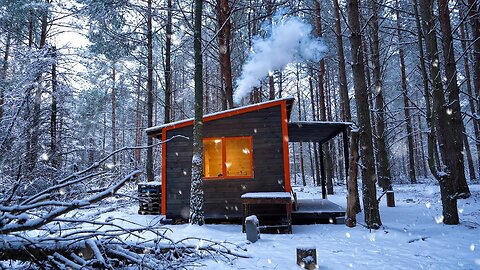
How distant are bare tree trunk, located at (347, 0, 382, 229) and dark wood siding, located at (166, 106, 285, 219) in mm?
2550

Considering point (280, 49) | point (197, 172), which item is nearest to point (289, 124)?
point (197, 172)

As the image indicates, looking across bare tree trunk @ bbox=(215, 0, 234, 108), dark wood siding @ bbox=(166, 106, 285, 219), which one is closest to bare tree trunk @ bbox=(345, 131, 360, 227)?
dark wood siding @ bbox=(166, 106, 285, 219)

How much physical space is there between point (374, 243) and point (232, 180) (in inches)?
182

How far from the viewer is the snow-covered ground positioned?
200 inches

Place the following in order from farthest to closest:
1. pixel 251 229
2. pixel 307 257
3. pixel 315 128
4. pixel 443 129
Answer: pixel 315 128, pixel 443 129, pixel 251 229, pixel 307 257

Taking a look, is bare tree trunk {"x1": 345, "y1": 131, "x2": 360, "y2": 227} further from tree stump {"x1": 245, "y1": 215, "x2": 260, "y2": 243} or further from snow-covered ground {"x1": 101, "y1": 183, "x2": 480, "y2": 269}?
tree stump {"x1": 245, "y1": 215, "x2": 260, "y2": 243}

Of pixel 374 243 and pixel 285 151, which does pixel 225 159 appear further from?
pixel 374 243

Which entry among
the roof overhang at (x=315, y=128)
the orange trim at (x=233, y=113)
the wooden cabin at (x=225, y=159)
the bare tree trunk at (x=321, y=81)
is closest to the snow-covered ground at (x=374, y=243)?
the wooden cabin at (x=225, y=159)

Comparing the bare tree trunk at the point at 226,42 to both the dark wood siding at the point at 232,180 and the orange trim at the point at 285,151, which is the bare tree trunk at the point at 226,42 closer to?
the dark wood siding at the point at 232,180

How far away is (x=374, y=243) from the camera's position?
A: 662 cm

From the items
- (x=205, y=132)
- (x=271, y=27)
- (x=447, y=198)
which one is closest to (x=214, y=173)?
(x=205, y=132)

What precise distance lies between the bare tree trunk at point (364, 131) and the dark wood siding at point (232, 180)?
2.55 meters

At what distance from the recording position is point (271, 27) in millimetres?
15359

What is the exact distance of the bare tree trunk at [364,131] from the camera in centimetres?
789
